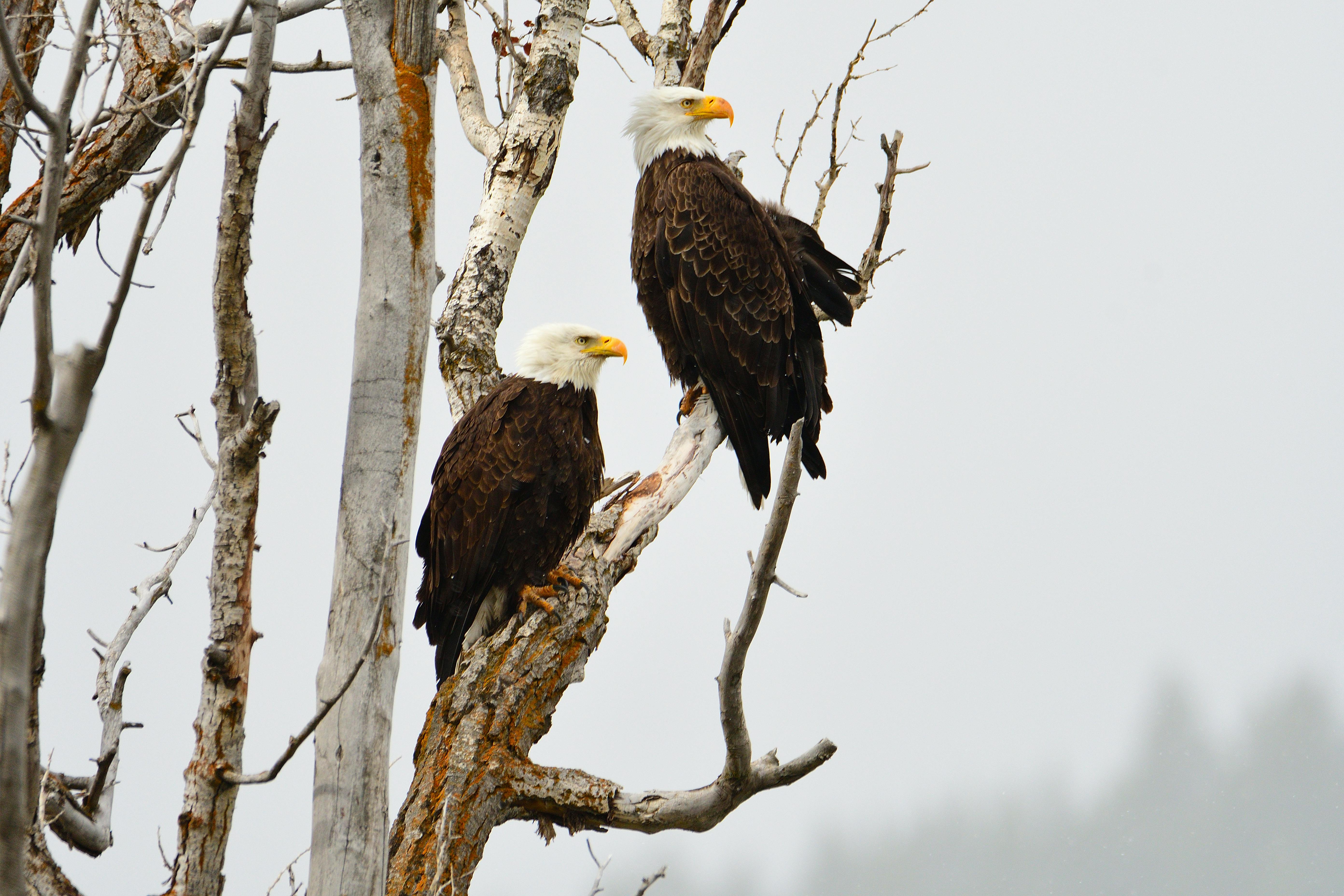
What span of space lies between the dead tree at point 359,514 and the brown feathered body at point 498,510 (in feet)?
0.51

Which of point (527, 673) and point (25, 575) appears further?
point (527, 673)

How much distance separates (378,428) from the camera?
1806 millimetres

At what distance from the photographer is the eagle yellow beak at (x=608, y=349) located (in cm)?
372

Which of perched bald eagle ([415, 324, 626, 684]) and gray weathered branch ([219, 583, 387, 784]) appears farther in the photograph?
perched bald eagle ([415, 324, 626, 684])

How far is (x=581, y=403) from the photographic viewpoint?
363 centimetres

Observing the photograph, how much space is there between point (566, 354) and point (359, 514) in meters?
1.96

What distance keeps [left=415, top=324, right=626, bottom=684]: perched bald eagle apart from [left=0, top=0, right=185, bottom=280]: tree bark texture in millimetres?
1551

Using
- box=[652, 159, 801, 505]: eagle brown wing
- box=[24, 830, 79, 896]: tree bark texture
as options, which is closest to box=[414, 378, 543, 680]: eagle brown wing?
box=[652, 159, 801, 505]: eagle brown wing

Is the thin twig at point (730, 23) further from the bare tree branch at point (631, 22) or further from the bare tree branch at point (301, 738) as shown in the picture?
the bare tree branch at point (301, 738)

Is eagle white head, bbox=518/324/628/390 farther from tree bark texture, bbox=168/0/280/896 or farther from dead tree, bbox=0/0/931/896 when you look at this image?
tree bark texture, bbox=168/0/280/896

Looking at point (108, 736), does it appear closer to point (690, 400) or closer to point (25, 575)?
point (25, 575)

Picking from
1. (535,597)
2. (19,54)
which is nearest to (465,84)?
(19,54)

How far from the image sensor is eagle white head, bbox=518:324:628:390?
364 centimetres

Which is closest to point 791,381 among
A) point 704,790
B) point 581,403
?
point 581,403
